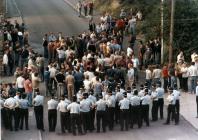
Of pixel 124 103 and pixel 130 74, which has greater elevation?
pixel 130 74

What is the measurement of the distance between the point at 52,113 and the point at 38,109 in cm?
68

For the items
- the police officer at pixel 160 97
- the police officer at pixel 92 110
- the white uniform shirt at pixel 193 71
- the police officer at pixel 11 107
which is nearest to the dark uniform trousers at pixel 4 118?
the police officer at pixel 11 107

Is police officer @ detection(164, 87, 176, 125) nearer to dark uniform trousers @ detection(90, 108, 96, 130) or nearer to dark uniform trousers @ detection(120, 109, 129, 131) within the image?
dark uniform trousers @ detection(120, 109, 129, 131)

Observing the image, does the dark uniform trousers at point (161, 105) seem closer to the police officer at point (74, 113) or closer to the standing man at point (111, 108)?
the standing man at point (111, 108)

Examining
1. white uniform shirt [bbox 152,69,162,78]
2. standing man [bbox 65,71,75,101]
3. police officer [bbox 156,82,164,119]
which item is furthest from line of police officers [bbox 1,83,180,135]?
white uniform shirt [bbox 152,69,162,78]

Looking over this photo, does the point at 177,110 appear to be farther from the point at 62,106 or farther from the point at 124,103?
the point at 62,106

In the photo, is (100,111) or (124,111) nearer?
(100,111)

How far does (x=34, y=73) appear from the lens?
3253cm

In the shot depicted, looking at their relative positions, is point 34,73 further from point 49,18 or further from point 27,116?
→ point 49,18

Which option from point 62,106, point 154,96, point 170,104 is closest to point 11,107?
point 62,106

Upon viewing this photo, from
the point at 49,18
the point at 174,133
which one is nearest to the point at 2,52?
the point at 174,133

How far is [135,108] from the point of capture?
30.0 meters

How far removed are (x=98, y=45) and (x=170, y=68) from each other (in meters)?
5.65

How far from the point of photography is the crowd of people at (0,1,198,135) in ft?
96.0
